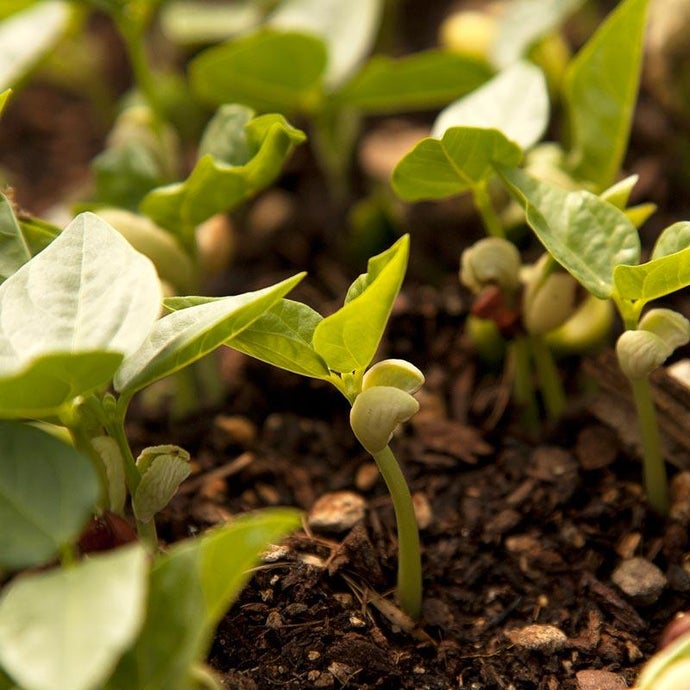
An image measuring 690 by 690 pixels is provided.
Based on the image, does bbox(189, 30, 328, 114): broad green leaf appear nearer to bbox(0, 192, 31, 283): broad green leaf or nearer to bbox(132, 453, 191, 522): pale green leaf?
bbox(0, 192, 31, 283): broad green leaf

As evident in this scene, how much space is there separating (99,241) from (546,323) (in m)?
0.42

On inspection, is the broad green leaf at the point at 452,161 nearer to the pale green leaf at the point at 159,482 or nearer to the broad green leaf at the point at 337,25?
the pale green leaf at the point at 159,482

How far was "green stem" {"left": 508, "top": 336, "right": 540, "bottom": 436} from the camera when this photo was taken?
970 mm

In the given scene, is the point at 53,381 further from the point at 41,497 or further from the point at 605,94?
the point at 605,94

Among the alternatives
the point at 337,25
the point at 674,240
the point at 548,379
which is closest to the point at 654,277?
the point at 674,240

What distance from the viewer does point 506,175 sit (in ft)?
2.65

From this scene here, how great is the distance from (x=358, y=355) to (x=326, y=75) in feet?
2.34

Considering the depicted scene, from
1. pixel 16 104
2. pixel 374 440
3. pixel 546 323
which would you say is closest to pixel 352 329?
pixel 374 440

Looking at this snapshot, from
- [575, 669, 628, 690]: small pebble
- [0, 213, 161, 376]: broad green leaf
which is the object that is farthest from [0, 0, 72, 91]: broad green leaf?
[575, 669, 628, 690]: small pebble

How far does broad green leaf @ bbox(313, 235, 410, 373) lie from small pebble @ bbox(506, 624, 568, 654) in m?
0.26

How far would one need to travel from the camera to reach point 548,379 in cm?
96

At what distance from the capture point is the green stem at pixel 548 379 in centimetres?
95

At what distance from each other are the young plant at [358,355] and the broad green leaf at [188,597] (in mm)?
135

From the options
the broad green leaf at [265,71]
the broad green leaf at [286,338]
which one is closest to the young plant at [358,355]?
the broad green leaf at [286,338]
